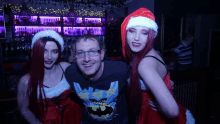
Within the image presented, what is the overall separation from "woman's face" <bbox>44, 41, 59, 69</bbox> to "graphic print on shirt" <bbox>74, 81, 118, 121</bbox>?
0.47 m

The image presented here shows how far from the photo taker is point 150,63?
4.93 ft

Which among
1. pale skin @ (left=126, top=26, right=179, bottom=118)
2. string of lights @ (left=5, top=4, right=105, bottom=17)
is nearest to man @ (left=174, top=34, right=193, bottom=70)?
pale skin @ (left=126, top=26, right=179, bottom=118)

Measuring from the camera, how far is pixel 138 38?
1.75 metres

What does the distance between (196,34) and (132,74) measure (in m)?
6.71

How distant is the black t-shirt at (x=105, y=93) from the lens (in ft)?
5.46

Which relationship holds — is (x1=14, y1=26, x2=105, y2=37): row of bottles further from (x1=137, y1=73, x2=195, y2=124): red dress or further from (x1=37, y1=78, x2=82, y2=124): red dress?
(x1=137, y1=73, x2=195, y2=124): red dress

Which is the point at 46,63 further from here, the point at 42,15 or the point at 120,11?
the point at 120,11

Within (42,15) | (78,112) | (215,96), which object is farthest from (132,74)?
(42,15)

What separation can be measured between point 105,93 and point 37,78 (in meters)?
0.82

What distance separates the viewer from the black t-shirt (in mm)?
1664

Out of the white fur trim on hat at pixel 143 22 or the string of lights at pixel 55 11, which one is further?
the string of lights at pixel 55 11

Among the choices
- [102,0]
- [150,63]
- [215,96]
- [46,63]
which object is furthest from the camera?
[102,0]

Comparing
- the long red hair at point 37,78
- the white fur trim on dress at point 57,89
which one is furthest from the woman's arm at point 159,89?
the long red hair at point 37,78

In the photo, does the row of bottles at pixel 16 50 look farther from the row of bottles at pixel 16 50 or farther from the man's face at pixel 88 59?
the man's face at pixel 88 59
